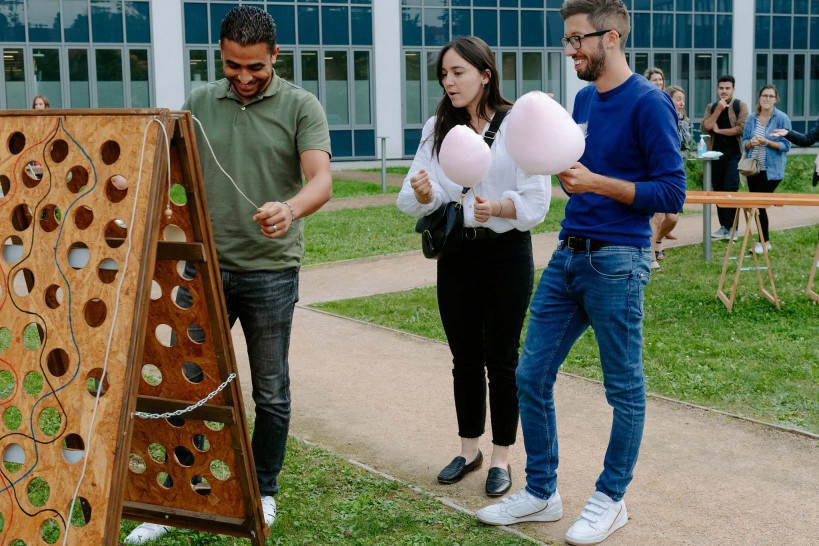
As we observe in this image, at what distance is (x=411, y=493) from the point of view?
4.62 metres

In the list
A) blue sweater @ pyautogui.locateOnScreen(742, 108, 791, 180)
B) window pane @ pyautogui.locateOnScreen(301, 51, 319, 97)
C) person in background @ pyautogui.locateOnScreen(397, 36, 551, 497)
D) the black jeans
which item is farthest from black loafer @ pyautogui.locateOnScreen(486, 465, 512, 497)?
window pane @ pyautogui.locateOnScreen(301, 51, 319, 97)

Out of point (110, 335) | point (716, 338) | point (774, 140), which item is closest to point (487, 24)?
point (774, 140)

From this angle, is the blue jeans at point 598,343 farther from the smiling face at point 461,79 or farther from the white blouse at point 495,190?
the smiling face at point 461,79

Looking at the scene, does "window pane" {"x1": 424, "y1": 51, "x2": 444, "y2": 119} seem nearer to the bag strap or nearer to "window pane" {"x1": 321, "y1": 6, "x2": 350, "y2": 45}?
"window pane" {"x1": 321, "y1": 6, "x2": 350, "y2": 45}

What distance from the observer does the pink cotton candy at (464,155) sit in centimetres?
401

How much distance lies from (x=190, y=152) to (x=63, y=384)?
87 centimetres

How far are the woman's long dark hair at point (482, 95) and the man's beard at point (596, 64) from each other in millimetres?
640

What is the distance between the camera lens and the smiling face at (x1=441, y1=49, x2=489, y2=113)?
4312 millimetres

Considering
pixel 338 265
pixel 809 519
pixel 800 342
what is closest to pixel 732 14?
pixel 338 265

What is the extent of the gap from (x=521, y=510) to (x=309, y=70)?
2445 centimetres

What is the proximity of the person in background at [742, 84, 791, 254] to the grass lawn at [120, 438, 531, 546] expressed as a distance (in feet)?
26.7

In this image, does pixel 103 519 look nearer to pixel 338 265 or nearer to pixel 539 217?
A: pixel 539 217

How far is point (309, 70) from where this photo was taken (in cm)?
2756

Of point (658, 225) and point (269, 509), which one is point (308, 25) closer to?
point (658, 225)
